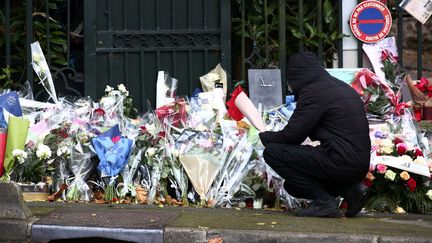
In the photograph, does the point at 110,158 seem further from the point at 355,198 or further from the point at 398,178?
the point at 398,178

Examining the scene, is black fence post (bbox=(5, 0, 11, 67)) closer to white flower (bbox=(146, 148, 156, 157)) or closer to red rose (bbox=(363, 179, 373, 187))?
white flower (bbox=(146, 148, 156, 157))

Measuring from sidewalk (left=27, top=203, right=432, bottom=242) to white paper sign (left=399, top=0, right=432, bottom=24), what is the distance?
8.34 ft

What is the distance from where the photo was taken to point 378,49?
872cm

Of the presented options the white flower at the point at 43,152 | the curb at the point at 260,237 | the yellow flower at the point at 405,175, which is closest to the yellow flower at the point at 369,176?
the yellow flower at the point at 405,175

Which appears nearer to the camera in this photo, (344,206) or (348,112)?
(348,112)

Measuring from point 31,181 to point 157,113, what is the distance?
139 cm

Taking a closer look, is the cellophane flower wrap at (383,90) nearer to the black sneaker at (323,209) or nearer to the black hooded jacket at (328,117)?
the black hooded jacket at (328,117)

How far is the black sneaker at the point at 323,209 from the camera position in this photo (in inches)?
266

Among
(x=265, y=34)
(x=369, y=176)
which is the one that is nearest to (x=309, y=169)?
(x=369, y=176)

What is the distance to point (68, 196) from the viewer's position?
750cm

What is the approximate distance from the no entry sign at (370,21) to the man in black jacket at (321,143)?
2.11 m

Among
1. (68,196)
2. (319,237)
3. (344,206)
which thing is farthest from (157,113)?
(319,237)

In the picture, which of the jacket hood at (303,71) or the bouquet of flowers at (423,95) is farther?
the bouquet of flowers at (423,95)

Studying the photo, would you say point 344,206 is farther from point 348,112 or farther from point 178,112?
point 178,112
